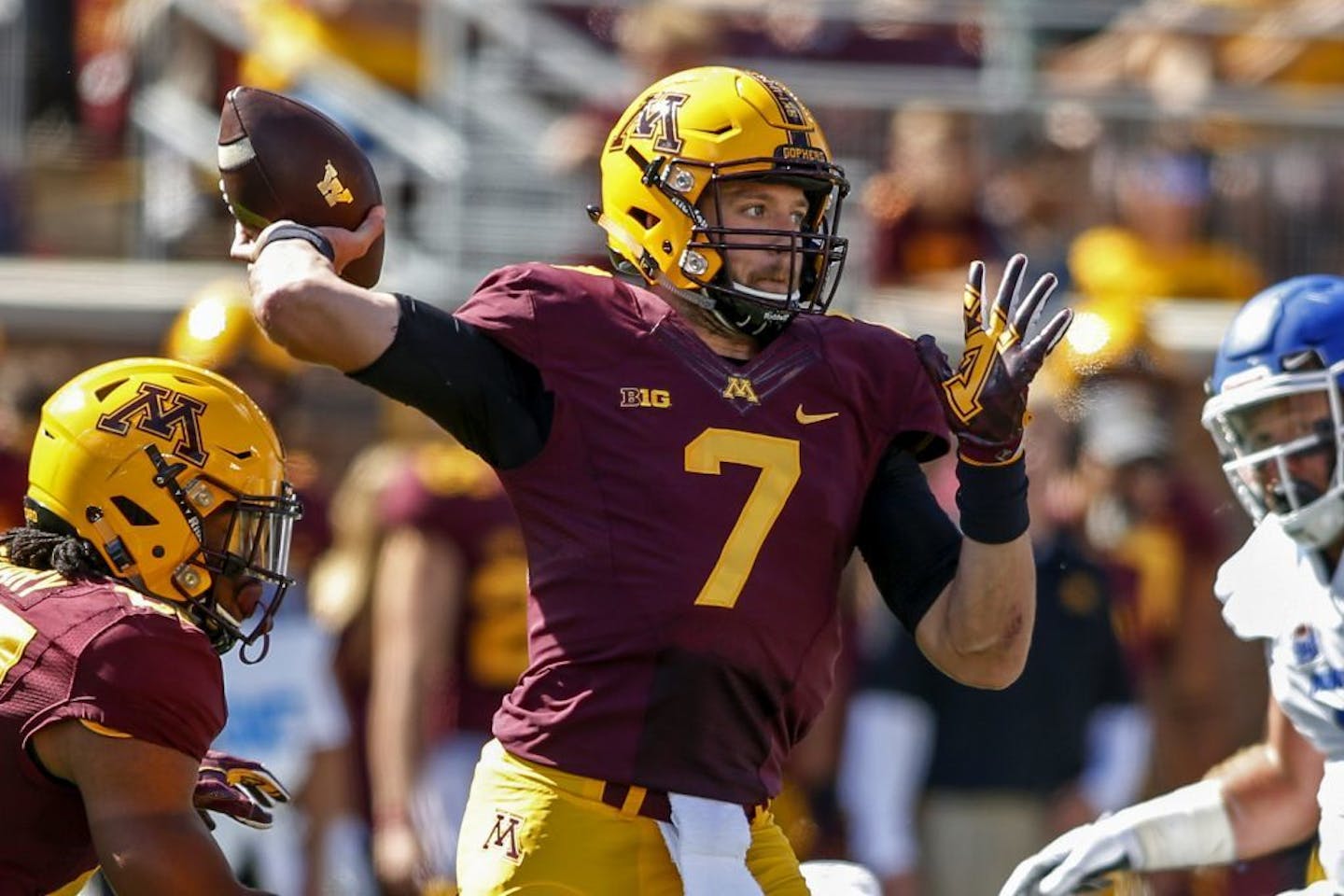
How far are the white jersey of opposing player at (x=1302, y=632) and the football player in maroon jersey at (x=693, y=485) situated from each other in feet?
2.22

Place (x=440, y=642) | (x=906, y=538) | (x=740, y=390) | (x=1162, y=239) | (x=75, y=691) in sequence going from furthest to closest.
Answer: (x=1162, y=239) → (x=440, y=642) → (x=906, y=538) → (x=740, y=390) → (x=75, y=691)

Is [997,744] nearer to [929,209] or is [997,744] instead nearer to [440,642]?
[440,642]

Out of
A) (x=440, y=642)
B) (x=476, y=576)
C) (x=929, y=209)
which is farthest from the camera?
(x=929, y=209)

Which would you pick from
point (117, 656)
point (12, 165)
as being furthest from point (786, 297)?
point (12, 165)

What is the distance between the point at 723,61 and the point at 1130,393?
6.16 ft

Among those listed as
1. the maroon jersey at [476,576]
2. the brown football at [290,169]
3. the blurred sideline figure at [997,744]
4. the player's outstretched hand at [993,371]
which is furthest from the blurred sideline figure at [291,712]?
the player's outstretched hand at [993,371]

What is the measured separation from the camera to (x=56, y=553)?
13.2ft

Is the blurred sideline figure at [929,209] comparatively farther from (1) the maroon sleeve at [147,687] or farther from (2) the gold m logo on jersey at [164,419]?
(1) the maroon sleeve at [147,687]

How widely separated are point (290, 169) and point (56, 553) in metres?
0.71

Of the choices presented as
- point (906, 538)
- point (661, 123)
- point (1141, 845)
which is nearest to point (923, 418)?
point (906, 538)

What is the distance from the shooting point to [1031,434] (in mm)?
7496

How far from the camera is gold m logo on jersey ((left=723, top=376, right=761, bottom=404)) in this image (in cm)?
397

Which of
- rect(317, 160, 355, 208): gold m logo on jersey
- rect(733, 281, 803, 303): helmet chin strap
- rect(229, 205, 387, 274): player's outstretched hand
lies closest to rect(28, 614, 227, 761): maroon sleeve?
rect(229, 205, 387, 274): player's outstretched hand

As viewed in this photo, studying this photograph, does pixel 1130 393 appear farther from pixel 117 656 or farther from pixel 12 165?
pixel 117 656
